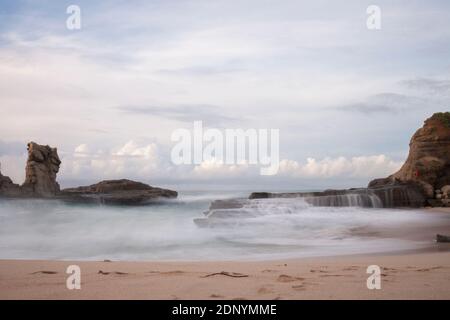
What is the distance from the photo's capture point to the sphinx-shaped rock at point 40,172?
1050 inches

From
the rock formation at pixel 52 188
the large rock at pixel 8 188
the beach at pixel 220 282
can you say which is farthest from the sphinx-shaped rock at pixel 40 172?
the beach at pixel 220 282

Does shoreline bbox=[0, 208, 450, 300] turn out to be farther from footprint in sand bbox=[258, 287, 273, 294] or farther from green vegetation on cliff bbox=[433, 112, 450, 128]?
green vegetation on cliff bbox=[433, 112, 450, 128]

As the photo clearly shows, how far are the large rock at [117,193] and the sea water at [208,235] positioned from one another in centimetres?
673

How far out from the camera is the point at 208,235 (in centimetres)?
1266

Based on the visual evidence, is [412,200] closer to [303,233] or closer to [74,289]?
[303,233]

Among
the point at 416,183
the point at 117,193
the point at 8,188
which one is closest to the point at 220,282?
the point at 416,183

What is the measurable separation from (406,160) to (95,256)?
23.8m

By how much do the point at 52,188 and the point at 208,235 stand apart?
18.6 metres

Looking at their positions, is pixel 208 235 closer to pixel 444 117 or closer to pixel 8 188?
pixel 8 188

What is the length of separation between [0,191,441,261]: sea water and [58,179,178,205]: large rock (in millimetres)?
6731

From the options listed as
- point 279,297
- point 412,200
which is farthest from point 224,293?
point 412,200

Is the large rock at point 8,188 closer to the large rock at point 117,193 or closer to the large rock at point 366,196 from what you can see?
the large rock at point 117,193

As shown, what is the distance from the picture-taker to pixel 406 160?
27.9m
